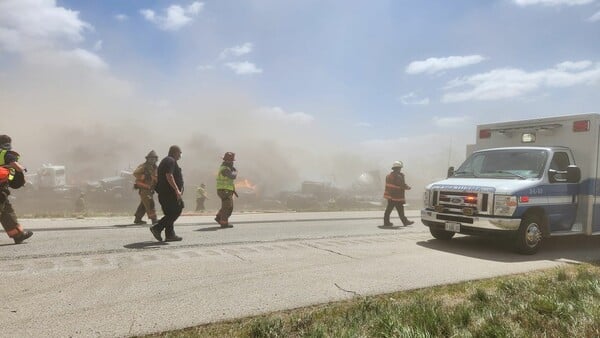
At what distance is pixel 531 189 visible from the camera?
285 inches

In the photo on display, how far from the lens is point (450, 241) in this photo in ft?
28.4

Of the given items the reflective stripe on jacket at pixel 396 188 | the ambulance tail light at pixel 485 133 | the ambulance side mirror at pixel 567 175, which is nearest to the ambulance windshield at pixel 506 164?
the ambulance side mirror at pixel 567 175

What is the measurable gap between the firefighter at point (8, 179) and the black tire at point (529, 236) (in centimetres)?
801

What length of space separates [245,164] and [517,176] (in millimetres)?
45303

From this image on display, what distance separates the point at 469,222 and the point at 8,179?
733 cm

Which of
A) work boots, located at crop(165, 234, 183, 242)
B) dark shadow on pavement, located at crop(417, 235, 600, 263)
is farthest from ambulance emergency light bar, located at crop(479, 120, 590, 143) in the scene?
work boots, located at crop(165, 234, 183, 242)

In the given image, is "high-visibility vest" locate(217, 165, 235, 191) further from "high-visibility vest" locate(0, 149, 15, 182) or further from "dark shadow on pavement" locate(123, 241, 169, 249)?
"high-visibility vest" locate(0, 149, 15, 182)

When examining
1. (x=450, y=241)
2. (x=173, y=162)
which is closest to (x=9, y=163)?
(x=173, y=162)

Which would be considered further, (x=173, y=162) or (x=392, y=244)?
(x=392, y=244)

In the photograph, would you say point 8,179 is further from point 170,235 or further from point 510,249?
point 510,249

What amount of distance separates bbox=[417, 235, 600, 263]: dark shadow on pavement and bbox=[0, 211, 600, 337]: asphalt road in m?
0.02

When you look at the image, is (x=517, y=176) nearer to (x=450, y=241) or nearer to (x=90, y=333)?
(x=450, y=241)

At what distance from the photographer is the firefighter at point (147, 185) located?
31.1ft

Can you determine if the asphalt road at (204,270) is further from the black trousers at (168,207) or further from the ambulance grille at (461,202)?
the ambulance grille at (461,202)
